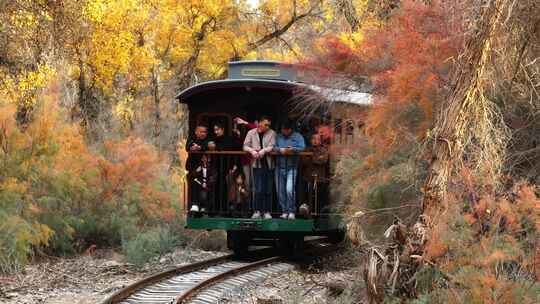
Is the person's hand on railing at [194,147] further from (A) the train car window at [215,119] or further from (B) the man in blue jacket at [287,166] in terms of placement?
(B) the man in blue jacket at [287,166]

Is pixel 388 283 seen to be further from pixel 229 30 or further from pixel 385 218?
pixel 229 30

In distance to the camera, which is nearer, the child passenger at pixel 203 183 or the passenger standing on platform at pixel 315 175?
the passenger standing on platform at pixel 315 175

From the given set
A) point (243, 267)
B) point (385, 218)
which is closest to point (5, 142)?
point (243, 267)

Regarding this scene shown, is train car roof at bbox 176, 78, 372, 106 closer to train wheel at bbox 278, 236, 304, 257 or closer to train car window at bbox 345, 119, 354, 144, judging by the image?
train car window at bbox 345, 119, 354, 144

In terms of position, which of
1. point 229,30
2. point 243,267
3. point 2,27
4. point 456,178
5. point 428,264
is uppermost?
point 229,30

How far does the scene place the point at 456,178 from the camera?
785 centimetres

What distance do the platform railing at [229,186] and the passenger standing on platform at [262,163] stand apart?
0.26 feet

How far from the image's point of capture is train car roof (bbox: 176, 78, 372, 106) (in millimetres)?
12578

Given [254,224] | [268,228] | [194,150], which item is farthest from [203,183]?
[268,228]

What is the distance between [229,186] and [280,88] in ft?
6.35

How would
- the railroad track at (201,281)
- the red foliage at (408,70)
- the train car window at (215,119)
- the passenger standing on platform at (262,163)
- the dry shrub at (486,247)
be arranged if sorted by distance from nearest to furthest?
the dry shrub at (486,247) < the red foliage at (408,70) < the railroad track at (201,281) < the passenger standing on platform at (262,163) < the train car window at (215,119)

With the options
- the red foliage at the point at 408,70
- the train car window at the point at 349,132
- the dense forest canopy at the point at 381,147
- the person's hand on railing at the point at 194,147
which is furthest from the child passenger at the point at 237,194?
the red foliage at the point at 408,70

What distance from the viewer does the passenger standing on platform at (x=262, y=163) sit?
13.6 meters

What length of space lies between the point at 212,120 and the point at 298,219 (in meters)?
2.42
